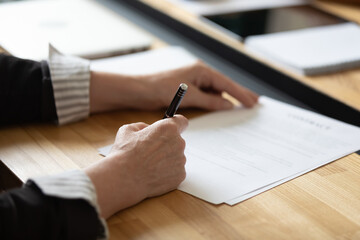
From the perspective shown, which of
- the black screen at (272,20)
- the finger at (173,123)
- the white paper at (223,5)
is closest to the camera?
the finger at (173,123)

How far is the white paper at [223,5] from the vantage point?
1.71 meters

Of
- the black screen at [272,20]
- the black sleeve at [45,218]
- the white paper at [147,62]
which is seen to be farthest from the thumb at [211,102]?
the black sleeve at [45,218]

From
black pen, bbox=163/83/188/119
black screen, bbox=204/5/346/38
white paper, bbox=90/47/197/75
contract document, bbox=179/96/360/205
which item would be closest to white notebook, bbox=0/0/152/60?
white paper, bbox=90/47/197/75

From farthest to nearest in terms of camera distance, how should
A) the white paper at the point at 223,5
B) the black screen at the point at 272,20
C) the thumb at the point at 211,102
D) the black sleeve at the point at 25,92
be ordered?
the white paper at the point at 223,5 → the black screen at the point at 272,20 → the thumb at the point at 211,102 → the black sleeve at the point at 25,92

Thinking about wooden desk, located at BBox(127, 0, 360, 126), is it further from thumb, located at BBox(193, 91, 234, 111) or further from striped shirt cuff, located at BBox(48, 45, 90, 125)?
striped shirt cuff, located at BBox(48, 45, 90, 125)

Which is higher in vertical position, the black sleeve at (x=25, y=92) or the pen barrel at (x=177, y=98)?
the pen barrel at (x=177, y=98)

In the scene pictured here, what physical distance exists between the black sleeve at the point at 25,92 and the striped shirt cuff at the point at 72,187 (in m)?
0.31

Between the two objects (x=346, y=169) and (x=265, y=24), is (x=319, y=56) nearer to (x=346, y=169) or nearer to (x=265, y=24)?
(x=265, y=24)

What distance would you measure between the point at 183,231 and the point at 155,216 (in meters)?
0.06

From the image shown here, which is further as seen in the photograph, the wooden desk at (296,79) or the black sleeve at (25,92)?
the wooden desk at (296,79)

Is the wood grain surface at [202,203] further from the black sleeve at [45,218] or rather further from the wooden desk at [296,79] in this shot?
the wooden desk at [296,79]

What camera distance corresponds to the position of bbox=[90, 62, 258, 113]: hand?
1187 millimetres

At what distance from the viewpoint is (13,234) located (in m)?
0.77

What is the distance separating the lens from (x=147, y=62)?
1.38 meters
